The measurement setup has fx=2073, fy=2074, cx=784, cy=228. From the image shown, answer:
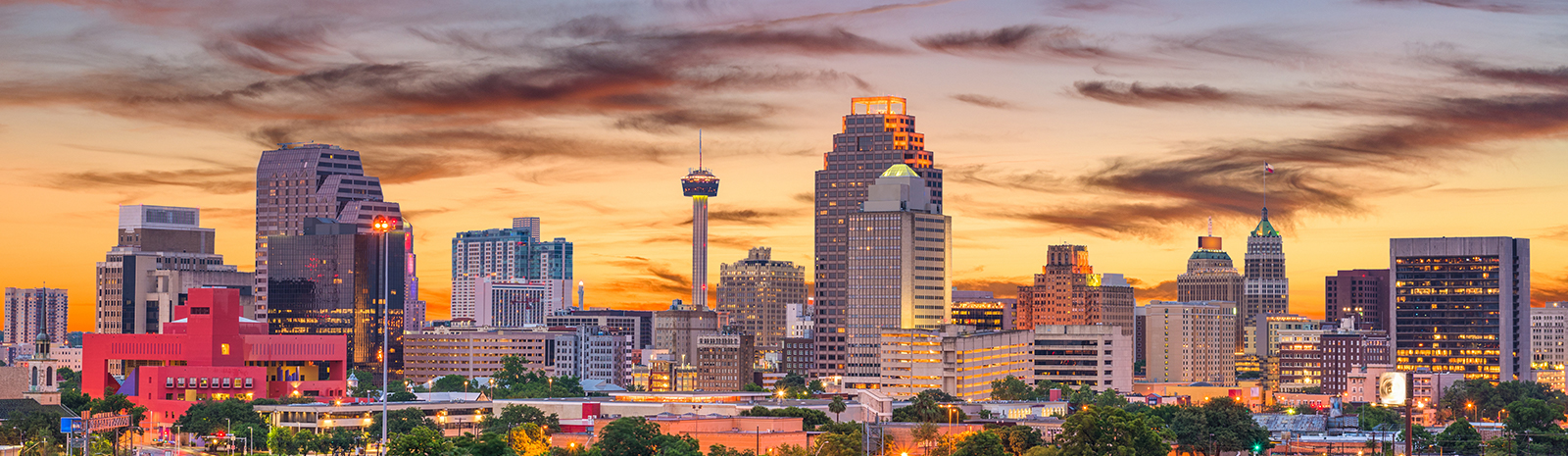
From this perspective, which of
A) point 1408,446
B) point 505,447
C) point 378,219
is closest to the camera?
point 378,219

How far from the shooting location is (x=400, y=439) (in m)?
171

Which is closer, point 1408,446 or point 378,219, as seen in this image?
point 378,219

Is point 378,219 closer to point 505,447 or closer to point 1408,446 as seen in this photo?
point 505,447

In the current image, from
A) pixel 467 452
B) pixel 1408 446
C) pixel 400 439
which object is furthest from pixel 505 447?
pixel 1408 446

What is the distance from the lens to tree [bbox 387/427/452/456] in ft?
561

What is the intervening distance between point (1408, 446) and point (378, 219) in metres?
90.3

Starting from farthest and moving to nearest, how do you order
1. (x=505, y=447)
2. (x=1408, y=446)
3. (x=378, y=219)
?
(x=505, y=447) → (x=1408, y=446) → (x=378, y=219)

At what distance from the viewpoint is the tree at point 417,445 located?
171m

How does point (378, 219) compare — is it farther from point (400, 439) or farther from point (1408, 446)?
point (1408, 446)

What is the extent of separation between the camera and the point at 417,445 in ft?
565

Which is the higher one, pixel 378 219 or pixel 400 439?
pixel 378 219

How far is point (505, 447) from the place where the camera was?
197m

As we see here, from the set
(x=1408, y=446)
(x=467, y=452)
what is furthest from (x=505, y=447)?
(x=1408, y=446)

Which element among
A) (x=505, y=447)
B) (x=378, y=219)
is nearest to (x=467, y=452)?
(x=505, y=447)
